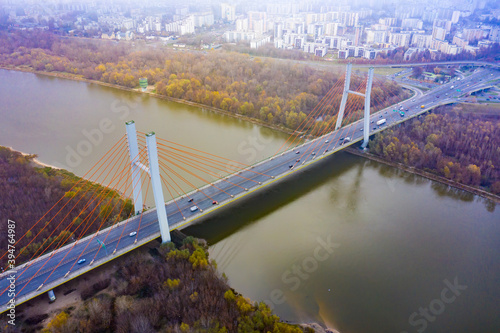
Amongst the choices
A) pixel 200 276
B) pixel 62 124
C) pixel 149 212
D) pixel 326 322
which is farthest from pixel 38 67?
pixel 326 322

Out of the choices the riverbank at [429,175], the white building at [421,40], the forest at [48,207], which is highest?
the white building at [421,40]

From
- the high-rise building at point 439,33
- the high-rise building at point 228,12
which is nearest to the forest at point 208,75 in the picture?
the high-rise building at point 439,33

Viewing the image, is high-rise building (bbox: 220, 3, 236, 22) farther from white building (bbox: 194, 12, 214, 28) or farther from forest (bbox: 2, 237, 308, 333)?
forest (bbox: 2, 237, 308, 333)

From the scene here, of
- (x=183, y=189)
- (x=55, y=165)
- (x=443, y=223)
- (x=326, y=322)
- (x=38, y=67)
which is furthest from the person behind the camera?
(x=38, y=67)

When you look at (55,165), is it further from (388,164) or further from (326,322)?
(388,164)

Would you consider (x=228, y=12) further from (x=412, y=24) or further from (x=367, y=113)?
(x=367, y=113)

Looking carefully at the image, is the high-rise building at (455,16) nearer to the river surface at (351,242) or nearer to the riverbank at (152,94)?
the riverbank at (152,94)

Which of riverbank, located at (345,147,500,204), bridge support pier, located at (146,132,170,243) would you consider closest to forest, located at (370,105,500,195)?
riverbank, located at (345,147,500,204)
